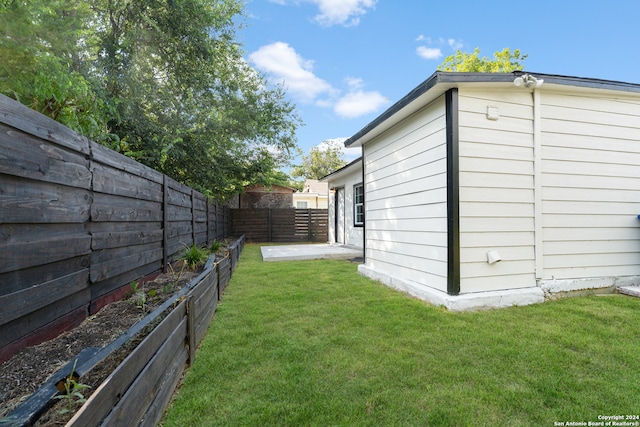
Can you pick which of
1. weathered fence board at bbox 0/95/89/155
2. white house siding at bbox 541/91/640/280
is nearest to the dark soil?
weathered fence board at bbox 0/95/89/155

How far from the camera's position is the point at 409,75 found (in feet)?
42.0

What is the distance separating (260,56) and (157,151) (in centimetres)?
597

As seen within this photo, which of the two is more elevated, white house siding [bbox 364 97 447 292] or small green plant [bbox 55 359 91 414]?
white house siding [bbox 364 97 447 292]

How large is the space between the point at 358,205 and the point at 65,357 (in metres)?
7.27

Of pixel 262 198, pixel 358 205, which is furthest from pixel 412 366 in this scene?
pixel 262 198

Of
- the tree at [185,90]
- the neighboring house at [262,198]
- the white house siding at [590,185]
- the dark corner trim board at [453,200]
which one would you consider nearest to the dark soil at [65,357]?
the dark corner trim board at [453,200]

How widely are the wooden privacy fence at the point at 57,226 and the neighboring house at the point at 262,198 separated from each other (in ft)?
39.7

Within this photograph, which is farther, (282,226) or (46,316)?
(282,226)

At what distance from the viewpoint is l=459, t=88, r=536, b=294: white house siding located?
3160 mm

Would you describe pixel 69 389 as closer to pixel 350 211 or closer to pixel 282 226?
pixel 350 211

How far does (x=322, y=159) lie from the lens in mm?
31453

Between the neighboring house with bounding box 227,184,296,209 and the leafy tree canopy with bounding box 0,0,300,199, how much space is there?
4493 millimetres

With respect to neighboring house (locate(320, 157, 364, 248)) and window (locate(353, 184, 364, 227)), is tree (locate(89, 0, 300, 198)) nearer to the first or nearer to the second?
neighboring house (locate(320, 157, 364, 248))

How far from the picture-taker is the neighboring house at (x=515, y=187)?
3.15 metres
